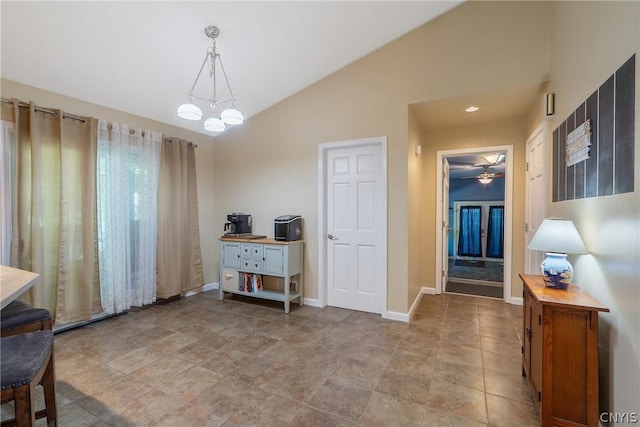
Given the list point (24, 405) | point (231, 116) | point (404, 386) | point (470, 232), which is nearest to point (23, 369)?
point (24, 405)

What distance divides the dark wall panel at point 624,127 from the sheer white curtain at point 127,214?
4353 millimetres

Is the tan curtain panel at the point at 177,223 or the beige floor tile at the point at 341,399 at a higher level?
the tan curtain panel at the point at 177,223

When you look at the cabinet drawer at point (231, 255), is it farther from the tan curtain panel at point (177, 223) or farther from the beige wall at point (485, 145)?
the beige wall at point (485, 145)

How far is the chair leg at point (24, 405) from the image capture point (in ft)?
3.67

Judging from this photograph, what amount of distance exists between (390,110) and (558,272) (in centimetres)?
226

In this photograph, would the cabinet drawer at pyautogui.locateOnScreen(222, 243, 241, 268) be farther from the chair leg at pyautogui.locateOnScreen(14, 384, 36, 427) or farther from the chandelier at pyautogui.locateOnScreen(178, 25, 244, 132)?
the chair leg at pyautogui.locateOnScreen(14, 384, 36, 427)

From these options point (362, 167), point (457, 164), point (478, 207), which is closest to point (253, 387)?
point (362, 167)

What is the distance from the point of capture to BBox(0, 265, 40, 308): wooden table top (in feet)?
3.93

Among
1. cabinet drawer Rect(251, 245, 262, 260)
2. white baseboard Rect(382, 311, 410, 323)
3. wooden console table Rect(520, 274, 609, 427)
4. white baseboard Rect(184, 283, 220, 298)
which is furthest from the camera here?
white baseboard Rect(184, 283, 220, 298)

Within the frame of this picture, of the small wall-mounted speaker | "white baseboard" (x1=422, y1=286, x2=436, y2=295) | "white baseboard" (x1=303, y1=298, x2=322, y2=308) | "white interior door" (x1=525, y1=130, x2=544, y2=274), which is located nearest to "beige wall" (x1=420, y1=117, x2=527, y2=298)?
"white baseboard" (x1=422, y1=286, x2=436, y2=295)

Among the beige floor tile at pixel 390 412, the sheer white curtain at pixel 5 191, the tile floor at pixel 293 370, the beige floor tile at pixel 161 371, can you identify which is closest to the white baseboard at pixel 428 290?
the tile floor at pixel 293 370

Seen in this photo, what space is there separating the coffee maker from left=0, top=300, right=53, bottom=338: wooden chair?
234 cm

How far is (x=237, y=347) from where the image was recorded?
2.62m

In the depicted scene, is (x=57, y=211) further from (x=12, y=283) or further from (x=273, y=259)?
(x=273, y=259)
